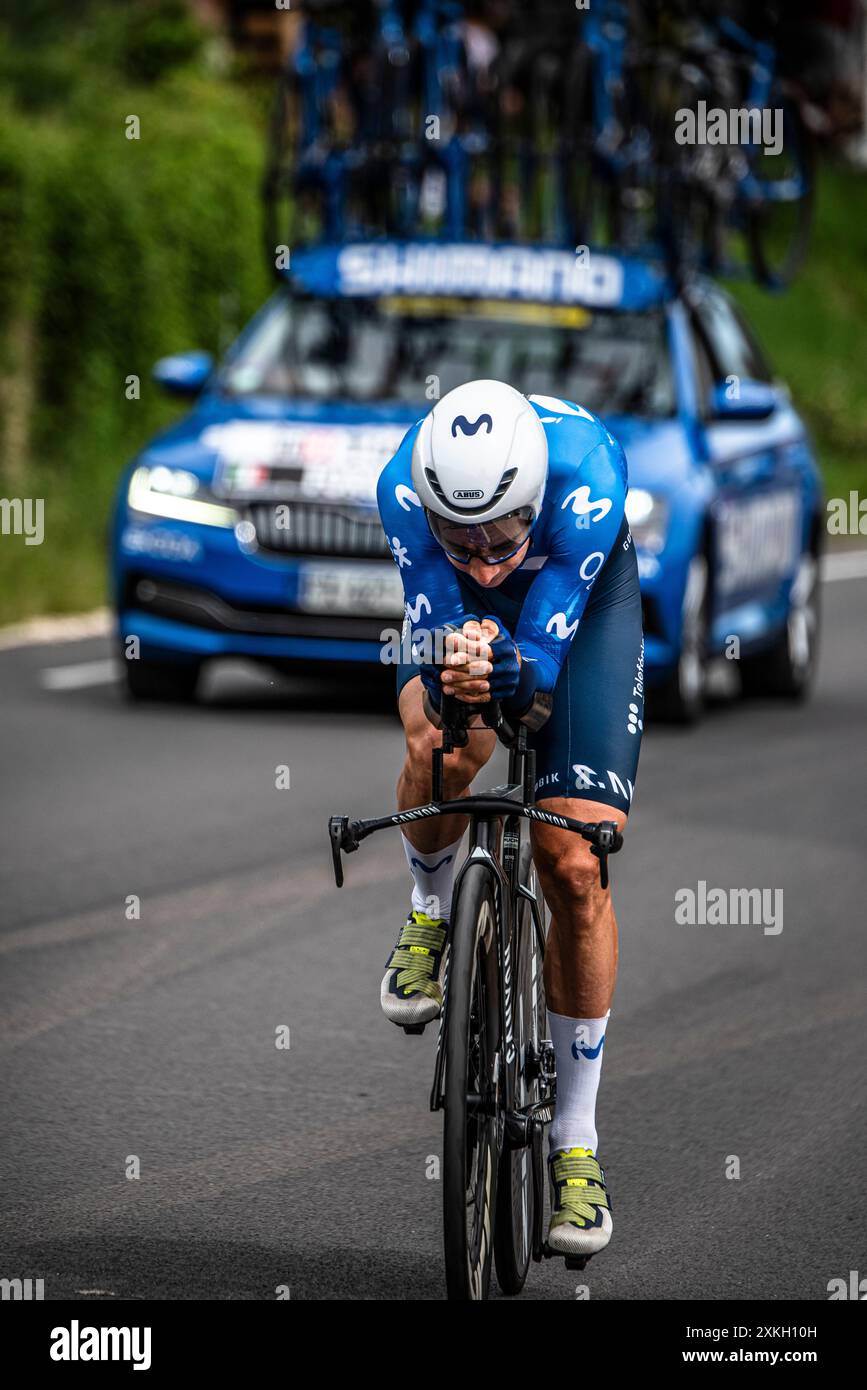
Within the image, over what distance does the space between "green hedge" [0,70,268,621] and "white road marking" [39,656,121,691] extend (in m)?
3.10

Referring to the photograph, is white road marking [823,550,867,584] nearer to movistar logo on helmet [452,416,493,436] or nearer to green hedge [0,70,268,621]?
green hedge [0,70,268,621]

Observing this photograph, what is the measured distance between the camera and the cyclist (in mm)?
4809

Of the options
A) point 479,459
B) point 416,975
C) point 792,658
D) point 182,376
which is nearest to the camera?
point 479,459

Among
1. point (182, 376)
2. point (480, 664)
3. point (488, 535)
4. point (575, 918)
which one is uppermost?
point (182, 376)

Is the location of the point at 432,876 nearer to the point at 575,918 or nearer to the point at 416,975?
the point at 416,975

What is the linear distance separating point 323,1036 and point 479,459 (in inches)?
104

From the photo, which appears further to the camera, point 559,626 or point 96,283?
point 96,283

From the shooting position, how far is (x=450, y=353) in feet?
41.2
